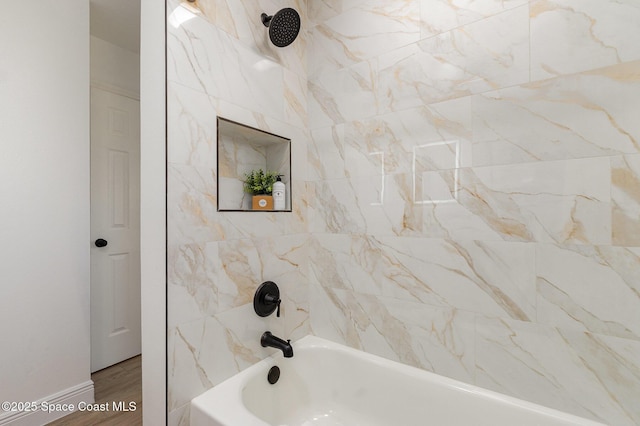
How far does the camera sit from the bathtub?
44.0 inches

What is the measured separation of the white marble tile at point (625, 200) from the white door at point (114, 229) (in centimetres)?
309

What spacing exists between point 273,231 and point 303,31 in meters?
1.27

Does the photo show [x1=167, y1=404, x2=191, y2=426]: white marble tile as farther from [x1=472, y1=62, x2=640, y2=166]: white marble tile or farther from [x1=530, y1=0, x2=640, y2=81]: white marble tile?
[x1=530, y1=0, x2=640, y2=81]: white marble tile

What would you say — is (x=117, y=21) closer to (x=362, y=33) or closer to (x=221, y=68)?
(x=221, y=68)

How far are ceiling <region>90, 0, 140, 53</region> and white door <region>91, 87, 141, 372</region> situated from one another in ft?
1.50

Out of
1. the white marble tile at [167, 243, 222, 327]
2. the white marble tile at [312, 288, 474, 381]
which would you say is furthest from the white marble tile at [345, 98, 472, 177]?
the white marble tile at [167, 243, 222, 327]

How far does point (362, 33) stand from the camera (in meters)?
1.55

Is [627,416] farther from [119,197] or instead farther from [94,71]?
[94,71]

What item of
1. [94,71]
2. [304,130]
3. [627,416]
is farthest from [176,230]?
[94,71]

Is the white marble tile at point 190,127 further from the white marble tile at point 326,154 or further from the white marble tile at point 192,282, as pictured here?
the white marble tile at point 326,154

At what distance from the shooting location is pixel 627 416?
3.16ft

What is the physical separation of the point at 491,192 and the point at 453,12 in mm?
826

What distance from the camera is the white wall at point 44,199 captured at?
1677 mm

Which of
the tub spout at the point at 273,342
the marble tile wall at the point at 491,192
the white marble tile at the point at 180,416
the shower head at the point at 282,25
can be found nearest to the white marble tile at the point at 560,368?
the marble tile wall at the point at 491,192
